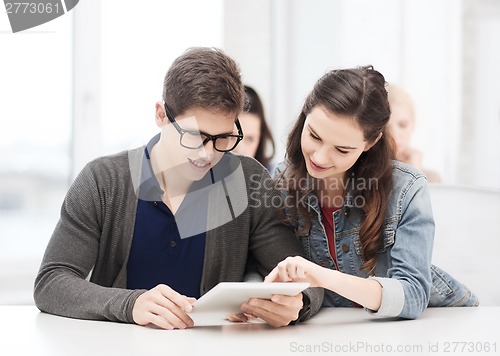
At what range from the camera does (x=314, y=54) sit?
3.97m

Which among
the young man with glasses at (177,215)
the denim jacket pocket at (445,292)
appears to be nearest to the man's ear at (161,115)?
the young man with glasses at (177,215)

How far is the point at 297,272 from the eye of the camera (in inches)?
51.8

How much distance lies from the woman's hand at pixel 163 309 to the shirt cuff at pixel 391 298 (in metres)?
0.40

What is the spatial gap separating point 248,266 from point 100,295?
1.53 feet

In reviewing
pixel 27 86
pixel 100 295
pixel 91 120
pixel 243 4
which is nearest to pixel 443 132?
pixel 243 4

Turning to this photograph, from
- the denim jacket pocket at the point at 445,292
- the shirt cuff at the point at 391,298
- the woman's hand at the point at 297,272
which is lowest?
the denim jacket pocket at the point at 445,292

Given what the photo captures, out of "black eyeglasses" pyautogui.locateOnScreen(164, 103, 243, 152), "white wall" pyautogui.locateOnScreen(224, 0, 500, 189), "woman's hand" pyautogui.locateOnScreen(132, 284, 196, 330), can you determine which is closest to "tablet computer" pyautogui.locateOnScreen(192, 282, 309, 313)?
"woman's hand" pyautogui.locateOnScreen(132, 284, 196, 330)

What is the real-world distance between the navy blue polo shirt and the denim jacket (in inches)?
10.3

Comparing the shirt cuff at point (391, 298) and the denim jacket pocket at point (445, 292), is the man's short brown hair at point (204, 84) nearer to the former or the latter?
the shirt cuff at point (391, 298)

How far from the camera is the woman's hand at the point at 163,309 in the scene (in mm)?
1266

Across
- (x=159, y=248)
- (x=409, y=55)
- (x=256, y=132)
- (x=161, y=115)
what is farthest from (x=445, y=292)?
(x=409, y=55)

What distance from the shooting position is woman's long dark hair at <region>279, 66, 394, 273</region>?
1.53 meters

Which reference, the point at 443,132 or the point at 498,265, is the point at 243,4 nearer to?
the point at 443,132

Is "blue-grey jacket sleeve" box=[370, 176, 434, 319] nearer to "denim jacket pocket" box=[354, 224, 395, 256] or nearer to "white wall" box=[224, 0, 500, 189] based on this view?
"denim jacket pocket" box=[354, 224, 395, 256]
